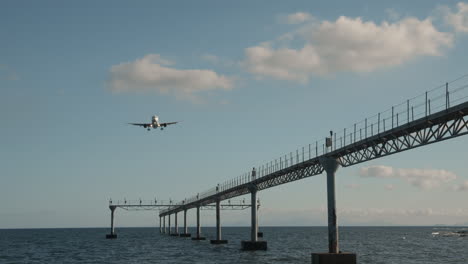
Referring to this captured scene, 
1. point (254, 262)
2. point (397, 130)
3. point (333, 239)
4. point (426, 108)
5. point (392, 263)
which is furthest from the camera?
point (392, 263)

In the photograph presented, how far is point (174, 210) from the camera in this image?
576ft

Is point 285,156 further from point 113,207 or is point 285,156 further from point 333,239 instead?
point 113,207

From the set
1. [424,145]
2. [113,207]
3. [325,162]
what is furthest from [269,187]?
[113,207]

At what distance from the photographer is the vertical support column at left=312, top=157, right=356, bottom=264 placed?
49.2 meters

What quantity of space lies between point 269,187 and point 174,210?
102 meters

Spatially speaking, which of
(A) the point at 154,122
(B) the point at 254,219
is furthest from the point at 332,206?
(A) the point at 154,122

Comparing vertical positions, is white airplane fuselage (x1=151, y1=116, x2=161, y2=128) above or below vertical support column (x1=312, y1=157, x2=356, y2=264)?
above

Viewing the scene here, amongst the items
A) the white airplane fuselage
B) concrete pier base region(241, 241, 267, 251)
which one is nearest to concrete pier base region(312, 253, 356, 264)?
concrete pier base region(241, 241, 267, 251)

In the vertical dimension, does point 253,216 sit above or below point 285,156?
below

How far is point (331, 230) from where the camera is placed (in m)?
52.6

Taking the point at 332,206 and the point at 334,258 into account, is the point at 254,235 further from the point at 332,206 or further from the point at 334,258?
the point at 334,258

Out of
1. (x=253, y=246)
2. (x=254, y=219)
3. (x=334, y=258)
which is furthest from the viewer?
(x=253, y=246)

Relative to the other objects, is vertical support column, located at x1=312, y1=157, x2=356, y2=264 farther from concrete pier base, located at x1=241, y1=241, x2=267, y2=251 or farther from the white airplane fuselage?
the white airplane fuselage

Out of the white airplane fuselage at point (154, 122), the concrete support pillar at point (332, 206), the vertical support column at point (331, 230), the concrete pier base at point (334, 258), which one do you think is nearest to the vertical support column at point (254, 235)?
the white airplane fuselage at point (154, 122)
